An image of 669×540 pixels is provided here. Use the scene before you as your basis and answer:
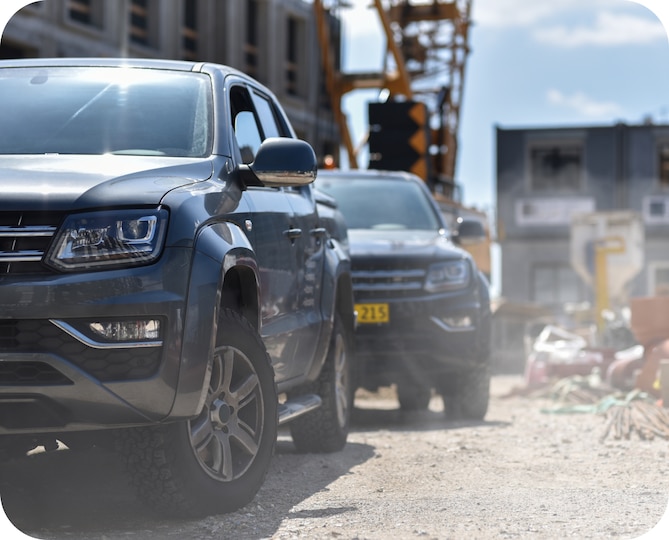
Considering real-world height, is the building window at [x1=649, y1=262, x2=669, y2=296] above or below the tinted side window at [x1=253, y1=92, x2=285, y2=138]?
below

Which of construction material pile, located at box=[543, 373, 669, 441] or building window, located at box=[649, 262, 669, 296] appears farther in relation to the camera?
building window, located at box=[649, 262, 669, 296]

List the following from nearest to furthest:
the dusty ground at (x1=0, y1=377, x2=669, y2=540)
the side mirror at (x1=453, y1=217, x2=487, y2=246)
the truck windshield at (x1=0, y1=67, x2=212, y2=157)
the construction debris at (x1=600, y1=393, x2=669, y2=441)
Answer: the dusty ground at (x1=0, y1=377, x2=669, y2=540)
the truck windshield at (x1=0, y1=67, x2=212, y2=157)
the construction debris at (x1=600, y1=393, x2=669, y2=441)
the side mirror at (x1=453, y1=217, x2=487, y2=246)

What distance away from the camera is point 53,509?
560 cm

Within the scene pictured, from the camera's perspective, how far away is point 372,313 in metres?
10.0

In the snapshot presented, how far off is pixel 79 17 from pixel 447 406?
19127mm

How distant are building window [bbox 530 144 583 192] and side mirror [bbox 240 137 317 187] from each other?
34809 mm

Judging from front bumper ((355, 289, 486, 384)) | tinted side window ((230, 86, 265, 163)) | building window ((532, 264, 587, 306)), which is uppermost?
tinted side window ((230, 86, 265, 163))

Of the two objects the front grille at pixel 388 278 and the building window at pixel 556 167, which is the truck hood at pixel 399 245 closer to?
the front grille at pixel 388 278

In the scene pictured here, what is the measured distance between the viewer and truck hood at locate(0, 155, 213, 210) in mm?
4805

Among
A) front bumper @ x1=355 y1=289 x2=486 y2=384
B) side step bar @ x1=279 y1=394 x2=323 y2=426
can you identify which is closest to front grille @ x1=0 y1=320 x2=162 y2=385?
side step bar @ x1=279 y1=394 x2=323 y2=426

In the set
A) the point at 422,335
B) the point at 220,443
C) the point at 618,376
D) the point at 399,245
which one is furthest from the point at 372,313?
the point at 618,376

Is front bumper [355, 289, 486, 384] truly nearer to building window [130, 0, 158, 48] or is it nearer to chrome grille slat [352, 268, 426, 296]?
chrome grille slat [352, 268, 426, 296]

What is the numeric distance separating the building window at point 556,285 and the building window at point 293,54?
29.1 ft

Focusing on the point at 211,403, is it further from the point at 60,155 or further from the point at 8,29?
the point at 8,29
